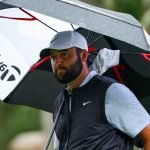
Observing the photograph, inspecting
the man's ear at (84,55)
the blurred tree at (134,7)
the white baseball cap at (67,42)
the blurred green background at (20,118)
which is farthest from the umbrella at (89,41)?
the blurred green background at (20,118)

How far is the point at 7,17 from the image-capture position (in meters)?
8.03

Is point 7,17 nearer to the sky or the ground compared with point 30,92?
nearer to the sky

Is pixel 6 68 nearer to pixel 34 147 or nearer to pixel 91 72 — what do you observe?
pixel 91 72

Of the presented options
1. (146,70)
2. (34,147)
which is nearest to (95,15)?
(146,70)

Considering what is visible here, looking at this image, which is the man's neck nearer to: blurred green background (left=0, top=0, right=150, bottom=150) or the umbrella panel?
the umbrella panel

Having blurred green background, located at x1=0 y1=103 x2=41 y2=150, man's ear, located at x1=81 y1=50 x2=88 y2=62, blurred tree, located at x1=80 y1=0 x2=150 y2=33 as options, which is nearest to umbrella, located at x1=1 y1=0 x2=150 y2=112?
man's ear, located at x1=81 y1=50 x2=88 y2=62

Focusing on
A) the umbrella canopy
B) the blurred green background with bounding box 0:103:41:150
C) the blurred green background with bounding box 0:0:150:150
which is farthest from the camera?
the blurred green background with bounding box 0:103:41:150

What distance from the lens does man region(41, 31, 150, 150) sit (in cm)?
695

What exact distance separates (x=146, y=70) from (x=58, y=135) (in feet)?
3.05

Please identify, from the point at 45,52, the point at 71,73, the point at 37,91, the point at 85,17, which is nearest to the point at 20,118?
the point at 37,91

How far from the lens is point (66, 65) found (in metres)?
7.15

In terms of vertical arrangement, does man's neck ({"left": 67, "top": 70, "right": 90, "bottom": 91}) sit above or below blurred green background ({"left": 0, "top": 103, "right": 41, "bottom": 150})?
above

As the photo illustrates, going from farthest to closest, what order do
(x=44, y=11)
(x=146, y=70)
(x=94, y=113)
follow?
(x=146, y=70) → (x=94, y=113) → (x=44, y=11)

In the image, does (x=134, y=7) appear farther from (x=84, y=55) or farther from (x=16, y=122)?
(x=84, y=55)
